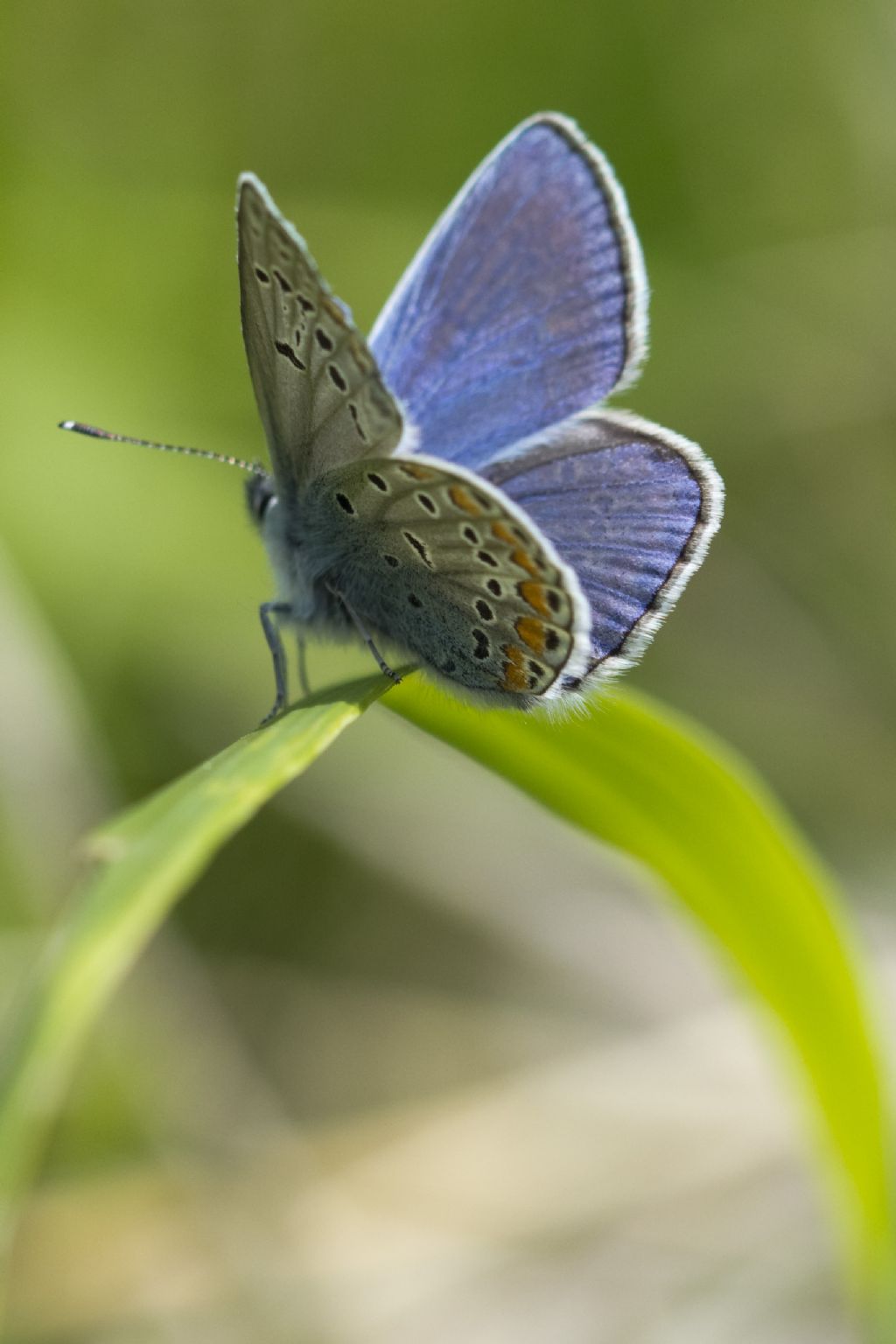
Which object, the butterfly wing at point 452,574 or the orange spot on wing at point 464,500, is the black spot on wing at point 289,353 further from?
the orange spot on wing at point 464,500

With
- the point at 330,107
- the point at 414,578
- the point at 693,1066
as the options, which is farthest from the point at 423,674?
the point at 330,107

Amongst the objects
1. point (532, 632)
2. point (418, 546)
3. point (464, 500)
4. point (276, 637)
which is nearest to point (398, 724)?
point (276, 637)

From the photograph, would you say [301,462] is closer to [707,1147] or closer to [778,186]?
[707,1147]

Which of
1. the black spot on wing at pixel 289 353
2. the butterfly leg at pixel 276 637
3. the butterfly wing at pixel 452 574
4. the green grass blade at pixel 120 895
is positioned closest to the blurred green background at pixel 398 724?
the butterfly leg at pixel 276 637

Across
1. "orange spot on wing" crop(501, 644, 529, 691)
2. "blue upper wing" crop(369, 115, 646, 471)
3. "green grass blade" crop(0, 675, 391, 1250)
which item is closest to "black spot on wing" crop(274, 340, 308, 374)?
"blue upper wing" crop(369, 115, 646, 471)

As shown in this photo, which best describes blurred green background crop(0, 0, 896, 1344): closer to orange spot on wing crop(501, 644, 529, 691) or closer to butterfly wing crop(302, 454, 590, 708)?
butterfly wing crop(302, 454, 590, 708)

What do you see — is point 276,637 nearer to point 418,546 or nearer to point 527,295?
point 418,546
